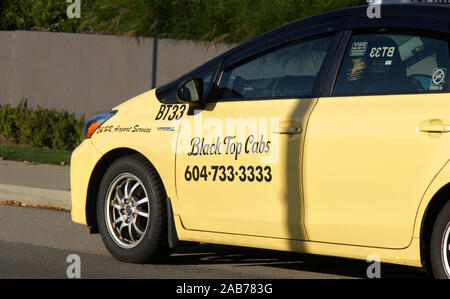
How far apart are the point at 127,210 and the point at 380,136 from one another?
2.28 m

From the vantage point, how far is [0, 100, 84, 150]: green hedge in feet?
53.4

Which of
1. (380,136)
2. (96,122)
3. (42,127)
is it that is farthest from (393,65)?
(42,127)

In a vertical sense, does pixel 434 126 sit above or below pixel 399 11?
below

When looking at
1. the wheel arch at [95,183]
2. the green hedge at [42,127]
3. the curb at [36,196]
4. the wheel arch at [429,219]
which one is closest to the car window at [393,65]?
the wheel arch at [429,219]

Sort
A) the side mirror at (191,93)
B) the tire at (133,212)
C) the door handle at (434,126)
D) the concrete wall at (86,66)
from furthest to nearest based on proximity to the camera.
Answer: the concrete wall at (86,66) < the tire at (133,212) < the side mirror at (191,93) < the door handle at (434,126)

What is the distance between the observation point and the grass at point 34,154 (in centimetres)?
1413

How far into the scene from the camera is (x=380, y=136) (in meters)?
5.52

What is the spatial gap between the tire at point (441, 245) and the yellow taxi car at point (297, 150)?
1cm

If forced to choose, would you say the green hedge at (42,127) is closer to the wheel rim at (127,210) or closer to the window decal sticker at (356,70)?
the wheel rim at (127,210)

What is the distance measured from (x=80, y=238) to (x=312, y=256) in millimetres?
2252

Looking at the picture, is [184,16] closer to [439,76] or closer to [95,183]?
[95,183]

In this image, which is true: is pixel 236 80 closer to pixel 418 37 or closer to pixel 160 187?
pixel 160 187

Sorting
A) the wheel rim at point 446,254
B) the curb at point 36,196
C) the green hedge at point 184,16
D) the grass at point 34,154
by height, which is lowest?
the curb at point 36,196
